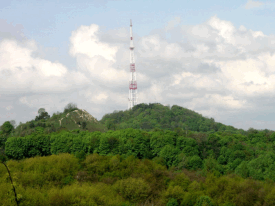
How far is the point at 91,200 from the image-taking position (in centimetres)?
3775

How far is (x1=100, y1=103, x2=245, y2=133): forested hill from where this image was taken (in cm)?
11969

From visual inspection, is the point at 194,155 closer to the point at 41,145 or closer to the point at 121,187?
the point at 121,187

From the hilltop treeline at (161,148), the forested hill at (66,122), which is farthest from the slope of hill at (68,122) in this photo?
the hilltop treeline at (161,148)

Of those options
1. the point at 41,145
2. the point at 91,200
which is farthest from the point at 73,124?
the point at 91,200

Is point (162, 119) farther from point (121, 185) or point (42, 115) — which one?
point (121, 185)

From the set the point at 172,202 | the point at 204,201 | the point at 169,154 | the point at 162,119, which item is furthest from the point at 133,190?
the point at 162,119

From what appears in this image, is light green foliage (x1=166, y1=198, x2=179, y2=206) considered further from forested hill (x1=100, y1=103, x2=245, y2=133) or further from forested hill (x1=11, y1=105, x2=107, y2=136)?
forested hill (x1=100, y1=103, x2=245, y2=133)

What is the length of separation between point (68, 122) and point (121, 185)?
178ft

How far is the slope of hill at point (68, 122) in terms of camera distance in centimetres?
8850

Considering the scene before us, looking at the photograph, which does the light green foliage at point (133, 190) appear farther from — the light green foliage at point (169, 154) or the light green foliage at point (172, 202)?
the light green foliage at point (169, 154)

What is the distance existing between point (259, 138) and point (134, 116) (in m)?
69.3

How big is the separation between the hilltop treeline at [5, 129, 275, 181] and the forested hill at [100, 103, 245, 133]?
2011 inches

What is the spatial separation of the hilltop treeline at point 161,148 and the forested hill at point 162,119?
2011 inches

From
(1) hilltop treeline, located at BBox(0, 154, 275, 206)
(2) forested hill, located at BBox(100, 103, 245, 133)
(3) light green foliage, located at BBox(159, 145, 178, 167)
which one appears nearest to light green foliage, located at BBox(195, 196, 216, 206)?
(1) hilltop treeline, located at BBox(0, 154, 275, 206)
